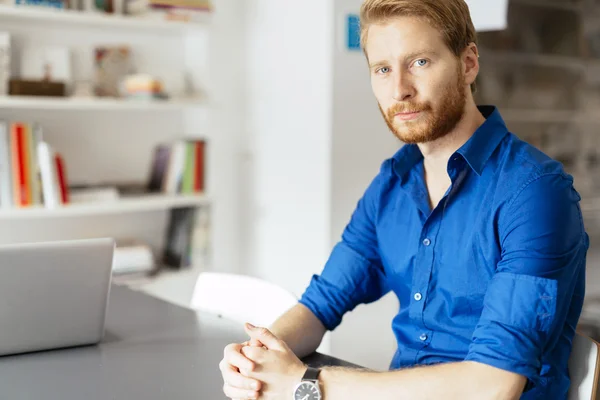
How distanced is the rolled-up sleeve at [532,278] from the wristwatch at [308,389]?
261mm

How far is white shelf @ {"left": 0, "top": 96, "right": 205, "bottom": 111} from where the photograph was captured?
117 inches

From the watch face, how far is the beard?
0.54m

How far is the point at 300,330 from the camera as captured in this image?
159 centimetres

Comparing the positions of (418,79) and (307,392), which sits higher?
(418,79)

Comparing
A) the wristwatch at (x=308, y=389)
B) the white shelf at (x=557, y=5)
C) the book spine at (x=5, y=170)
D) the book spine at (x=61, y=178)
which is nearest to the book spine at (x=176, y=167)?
the book spine at (x=61, y=178)

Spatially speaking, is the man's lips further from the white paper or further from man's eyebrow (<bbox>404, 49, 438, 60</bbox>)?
the white paper

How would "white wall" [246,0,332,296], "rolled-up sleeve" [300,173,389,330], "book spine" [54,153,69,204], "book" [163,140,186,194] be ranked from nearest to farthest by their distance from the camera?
"rolled-up sleeve" [300,173,389,330], "book spine" [54,153,69,204], "white wall" [246,0,332,296], "book" [163,140,186,194]

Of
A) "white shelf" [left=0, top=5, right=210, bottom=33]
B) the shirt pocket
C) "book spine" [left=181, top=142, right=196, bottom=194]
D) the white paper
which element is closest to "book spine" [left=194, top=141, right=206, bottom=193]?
"book spine" [left=181, top=142, right=196, bottom=194]

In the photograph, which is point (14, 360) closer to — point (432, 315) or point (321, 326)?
point (321, 326)

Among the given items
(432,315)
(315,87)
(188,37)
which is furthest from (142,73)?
(432,315)

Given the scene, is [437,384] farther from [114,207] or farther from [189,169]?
[189,169]

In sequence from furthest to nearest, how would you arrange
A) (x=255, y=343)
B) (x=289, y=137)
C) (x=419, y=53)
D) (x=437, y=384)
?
(x=289, y=137), (x=419, y=53), (x=255, y=343), (x=437, y=384)

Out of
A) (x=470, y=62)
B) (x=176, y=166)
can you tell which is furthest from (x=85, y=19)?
(x=470, y=62)

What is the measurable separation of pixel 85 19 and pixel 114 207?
2.61 feet
